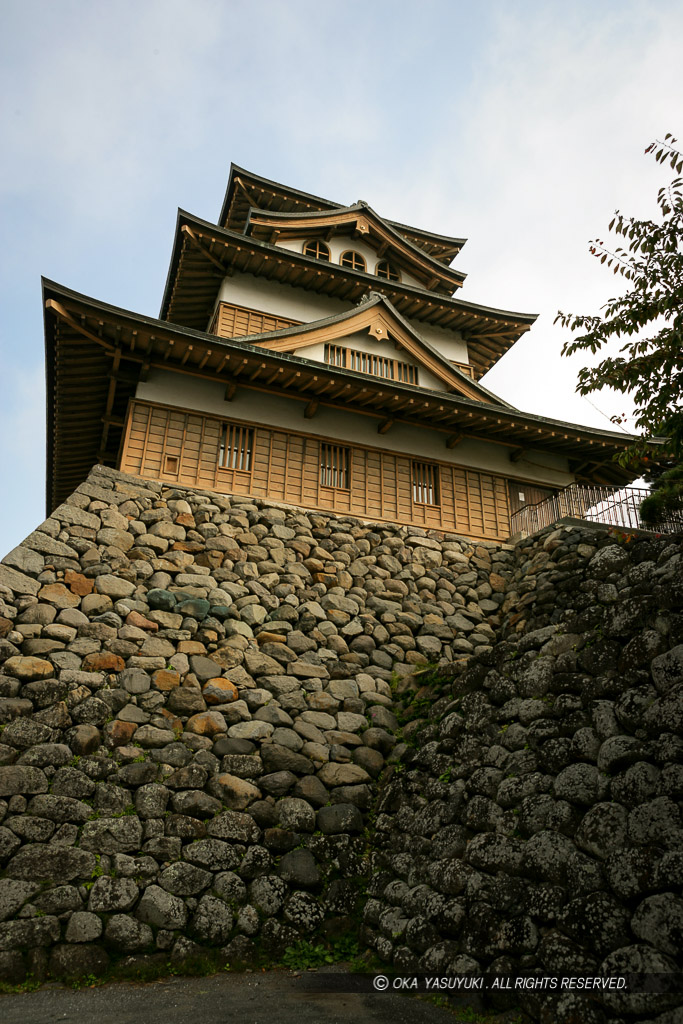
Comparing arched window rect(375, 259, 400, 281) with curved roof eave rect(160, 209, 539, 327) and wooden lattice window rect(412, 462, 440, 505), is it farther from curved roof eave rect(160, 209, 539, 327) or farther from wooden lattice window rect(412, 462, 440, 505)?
wooden lattice window rect(412, 462, 440, 505)

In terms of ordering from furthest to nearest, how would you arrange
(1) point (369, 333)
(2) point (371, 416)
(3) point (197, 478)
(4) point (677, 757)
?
Result: (1) point (369, 333) < (2) point (371, 416) < (3) point (197, 478) < (4) point (677, 757)

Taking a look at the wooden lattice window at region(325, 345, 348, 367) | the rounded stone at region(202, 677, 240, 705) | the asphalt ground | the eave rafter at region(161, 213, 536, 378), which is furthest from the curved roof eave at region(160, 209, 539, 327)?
the asphalt ground

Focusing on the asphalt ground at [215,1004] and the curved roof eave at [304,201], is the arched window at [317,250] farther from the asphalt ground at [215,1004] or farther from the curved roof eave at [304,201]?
the asphalt ground at [215,1004]

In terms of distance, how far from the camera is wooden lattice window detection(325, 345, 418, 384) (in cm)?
1495

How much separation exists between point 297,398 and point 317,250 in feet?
24.2

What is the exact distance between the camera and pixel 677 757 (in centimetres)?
510

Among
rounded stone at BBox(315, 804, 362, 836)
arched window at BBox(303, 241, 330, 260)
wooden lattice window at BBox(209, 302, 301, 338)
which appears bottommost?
rounded stone at BBox(315, 804, 362, 836)

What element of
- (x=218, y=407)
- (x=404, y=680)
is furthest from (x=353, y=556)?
(x=218, y=407)

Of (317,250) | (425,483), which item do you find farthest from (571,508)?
(317,250)

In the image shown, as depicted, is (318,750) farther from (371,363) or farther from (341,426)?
(371,363)

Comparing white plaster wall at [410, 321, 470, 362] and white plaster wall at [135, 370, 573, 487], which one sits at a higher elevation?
white plaster wall at [410, 321, 470, 362]

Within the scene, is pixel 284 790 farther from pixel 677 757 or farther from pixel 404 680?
pixel 677 757

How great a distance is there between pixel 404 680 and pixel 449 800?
337 cm

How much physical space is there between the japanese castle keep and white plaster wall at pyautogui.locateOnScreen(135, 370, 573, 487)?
1.1 inches
